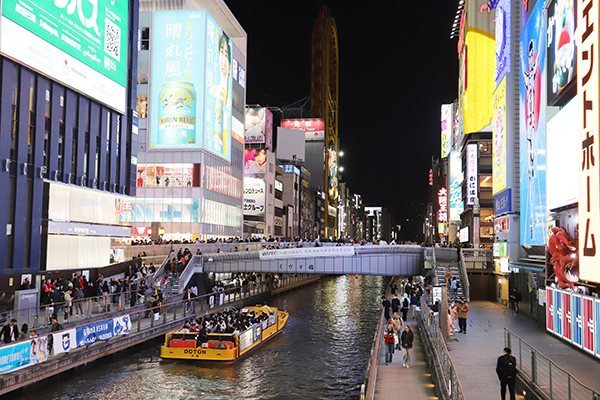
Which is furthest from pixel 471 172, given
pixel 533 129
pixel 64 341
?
pixel 64 341

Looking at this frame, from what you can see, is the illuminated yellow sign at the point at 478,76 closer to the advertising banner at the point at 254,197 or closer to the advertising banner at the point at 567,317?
the advertising banner at the point at 254,197

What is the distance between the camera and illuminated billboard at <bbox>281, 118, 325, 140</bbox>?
158 meters

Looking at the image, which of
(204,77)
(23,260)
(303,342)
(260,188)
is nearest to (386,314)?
(303,342)

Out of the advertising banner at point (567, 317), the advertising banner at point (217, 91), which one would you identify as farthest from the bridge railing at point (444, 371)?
the advertising banner at point (217, 91)

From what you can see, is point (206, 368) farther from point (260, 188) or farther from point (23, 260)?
point (260, 188)

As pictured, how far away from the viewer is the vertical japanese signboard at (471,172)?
7100 centimetres

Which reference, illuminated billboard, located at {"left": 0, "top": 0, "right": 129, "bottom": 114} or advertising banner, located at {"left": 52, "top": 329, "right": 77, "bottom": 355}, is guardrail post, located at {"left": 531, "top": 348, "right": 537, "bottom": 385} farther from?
illuminated billboard, located at {"left": 0, "top": 0, "right": 129, "bottom": 114}

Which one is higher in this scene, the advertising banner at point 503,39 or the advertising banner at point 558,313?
the advertising banner at point 503,39

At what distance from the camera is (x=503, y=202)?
42.2 m

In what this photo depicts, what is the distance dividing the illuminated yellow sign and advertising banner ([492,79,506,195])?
2218cm

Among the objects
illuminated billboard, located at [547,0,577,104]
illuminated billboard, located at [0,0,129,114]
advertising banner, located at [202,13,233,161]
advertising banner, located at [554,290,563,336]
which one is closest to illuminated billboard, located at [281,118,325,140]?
advertising banner, located at [202,13,233,161]

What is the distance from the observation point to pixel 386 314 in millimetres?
31766

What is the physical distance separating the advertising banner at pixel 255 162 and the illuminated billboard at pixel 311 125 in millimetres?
55496

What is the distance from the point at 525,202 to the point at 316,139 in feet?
413
